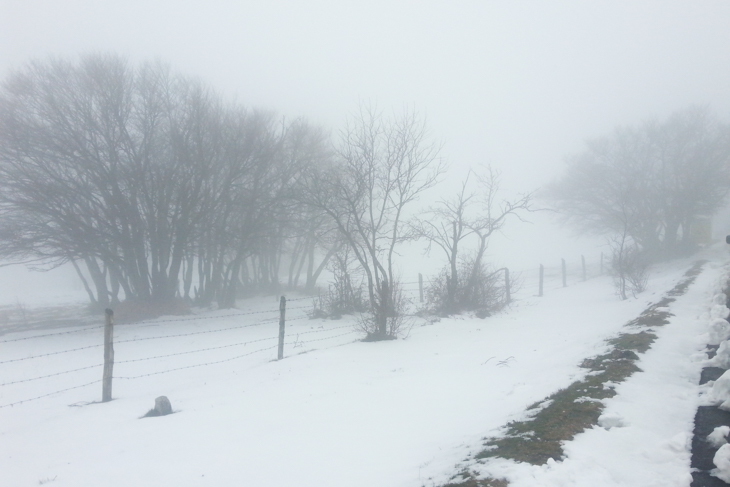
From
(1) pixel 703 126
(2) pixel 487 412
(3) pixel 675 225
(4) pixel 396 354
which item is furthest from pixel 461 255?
(1) pixel 703 126

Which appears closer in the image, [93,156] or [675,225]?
[93,156]

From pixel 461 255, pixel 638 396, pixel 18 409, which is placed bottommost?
pixel 18 409

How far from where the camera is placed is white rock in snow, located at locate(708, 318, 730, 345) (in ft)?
26.6

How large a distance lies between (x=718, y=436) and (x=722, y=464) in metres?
0.68

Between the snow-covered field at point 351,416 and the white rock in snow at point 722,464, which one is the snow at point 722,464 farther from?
the snow-covered field at point 351,416

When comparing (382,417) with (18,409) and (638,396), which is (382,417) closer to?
(638,396)

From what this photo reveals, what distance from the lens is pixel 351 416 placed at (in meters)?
6.86

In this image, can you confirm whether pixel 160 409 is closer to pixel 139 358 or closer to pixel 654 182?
pixel 139 358

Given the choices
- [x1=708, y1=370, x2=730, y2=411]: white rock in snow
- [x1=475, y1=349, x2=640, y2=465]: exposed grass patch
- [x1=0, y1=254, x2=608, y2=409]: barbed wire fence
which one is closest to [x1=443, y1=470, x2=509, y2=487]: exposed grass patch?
[x1=475, y1=349, x2=640, y2=465]: exposed grass patch

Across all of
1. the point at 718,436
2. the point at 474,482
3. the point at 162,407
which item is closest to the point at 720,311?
the point at 718,436

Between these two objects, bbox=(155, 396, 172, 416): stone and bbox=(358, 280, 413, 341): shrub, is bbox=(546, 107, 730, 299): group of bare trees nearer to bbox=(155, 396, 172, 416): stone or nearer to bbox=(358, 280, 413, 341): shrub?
bbox=(358, 280, 413, 341): shrub

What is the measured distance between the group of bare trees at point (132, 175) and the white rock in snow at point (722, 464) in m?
15.1

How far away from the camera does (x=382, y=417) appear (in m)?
6.74

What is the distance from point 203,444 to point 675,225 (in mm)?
38201
